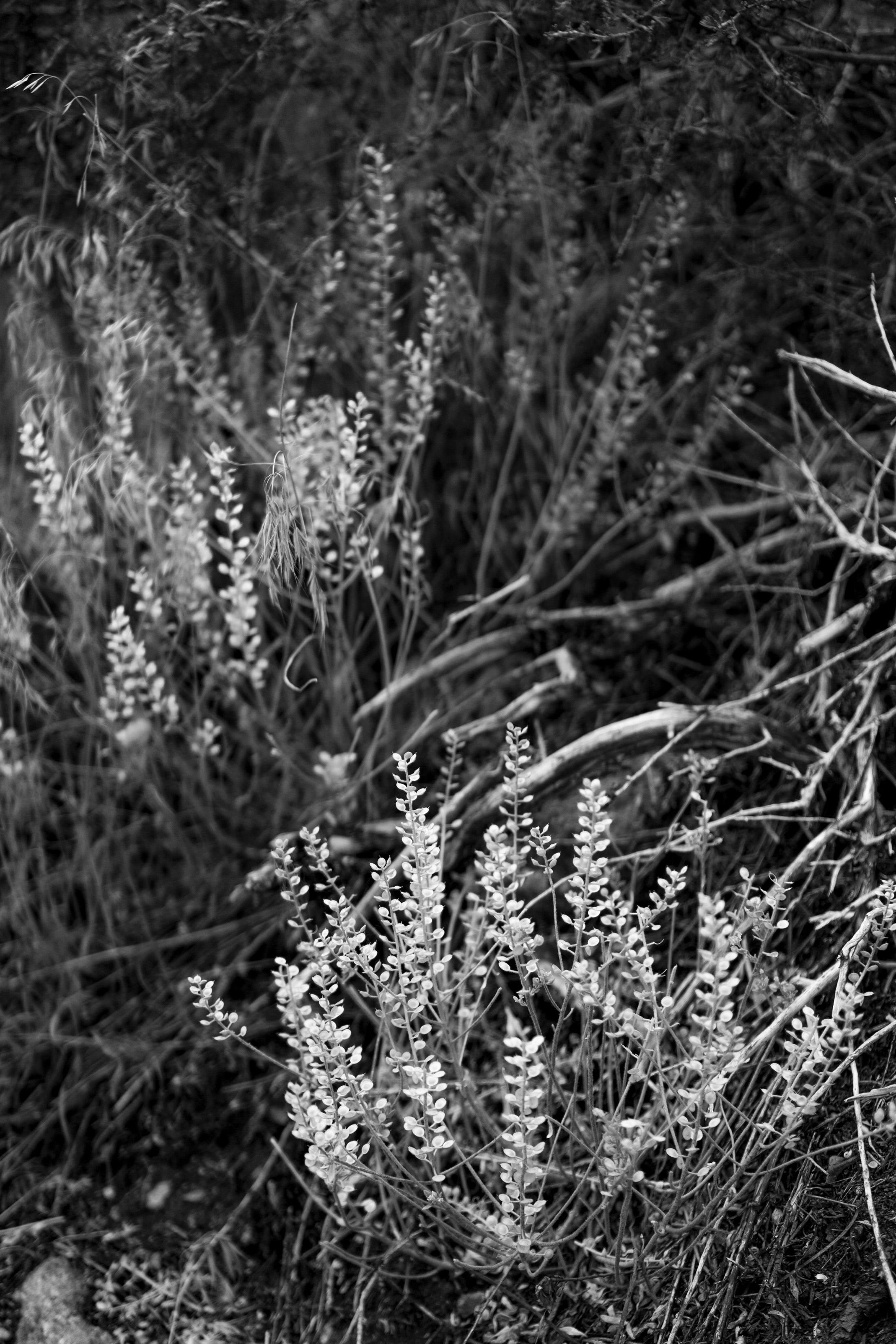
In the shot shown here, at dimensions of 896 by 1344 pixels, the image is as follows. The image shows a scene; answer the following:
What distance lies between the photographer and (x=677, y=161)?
86.5 inches

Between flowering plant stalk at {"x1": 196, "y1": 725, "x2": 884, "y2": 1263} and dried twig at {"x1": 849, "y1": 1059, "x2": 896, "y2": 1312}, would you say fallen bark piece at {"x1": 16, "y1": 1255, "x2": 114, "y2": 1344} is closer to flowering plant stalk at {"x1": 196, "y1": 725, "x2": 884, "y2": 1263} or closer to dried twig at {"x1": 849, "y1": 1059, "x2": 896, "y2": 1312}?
flowering plant stalk at {"x1": 196, "y1": 725, "x2": 884, "y2": 1263}

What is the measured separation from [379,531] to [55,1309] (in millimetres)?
1374

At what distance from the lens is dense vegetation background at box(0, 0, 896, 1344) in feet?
6.17

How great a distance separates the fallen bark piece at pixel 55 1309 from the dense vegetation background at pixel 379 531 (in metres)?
0.06

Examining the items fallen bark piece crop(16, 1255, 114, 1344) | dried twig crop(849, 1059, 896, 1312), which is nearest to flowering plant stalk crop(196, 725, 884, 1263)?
dried twig crop(849, 1059, 896, 1312)

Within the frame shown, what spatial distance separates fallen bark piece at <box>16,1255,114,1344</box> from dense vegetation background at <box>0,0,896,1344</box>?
60mm

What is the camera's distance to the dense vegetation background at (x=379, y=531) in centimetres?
188

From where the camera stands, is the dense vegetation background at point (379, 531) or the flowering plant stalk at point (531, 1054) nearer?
the flowering plant stalk at point (531, 1054)

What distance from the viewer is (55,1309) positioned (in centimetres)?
188

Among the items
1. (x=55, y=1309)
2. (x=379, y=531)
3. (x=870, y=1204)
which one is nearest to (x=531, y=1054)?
(x=870, y=1204)

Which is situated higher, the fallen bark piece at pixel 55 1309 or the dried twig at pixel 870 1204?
the dried twig at pixel 870 1204

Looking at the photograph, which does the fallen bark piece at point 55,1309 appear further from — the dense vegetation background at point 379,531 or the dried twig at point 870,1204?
the dried twig at point 870,1204

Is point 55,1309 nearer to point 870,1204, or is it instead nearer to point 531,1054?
point 531,1054

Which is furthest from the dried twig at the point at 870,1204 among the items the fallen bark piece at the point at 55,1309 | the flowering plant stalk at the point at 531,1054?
the fallen bark piece at the point at 55,1309
